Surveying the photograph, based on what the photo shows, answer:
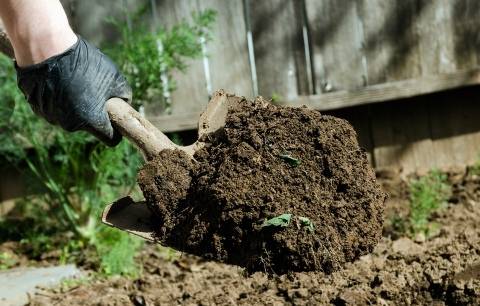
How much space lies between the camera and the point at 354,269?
3.22 m

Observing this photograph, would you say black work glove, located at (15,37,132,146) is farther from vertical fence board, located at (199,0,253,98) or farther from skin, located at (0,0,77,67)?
vertical fence board, located at (199,0,253,98)

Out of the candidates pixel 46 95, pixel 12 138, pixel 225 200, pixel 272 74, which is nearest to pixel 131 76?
pixel 12 138

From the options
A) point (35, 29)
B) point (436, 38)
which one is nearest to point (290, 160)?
point (35, 29)

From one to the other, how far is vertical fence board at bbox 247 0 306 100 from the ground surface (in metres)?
1.37

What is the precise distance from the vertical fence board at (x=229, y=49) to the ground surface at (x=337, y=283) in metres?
1.32

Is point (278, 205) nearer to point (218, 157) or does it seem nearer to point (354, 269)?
point (218, 157)

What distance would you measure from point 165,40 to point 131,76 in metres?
0.30

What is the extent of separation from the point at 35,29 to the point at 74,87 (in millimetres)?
259

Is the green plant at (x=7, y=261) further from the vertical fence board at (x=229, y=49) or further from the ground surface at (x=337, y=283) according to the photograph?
the vertical fence board at (x=229, y=49)

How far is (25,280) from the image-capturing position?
356cm

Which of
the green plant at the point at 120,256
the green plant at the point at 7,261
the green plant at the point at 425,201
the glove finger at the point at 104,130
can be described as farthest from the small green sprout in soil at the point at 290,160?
the green plant at the point at 7,261

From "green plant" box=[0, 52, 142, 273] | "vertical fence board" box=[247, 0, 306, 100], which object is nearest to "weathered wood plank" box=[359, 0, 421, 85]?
"vertical fence board" box=[247, 0, 306, 100]

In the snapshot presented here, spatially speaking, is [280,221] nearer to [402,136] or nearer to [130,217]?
[130,217]

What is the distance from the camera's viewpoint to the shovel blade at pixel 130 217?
8.38 ft
